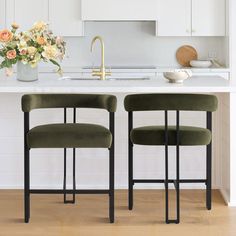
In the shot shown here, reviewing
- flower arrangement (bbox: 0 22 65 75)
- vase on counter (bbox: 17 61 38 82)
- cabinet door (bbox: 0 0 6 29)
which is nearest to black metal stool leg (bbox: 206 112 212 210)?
flower arrangement (bbox: 0 22 65 75)

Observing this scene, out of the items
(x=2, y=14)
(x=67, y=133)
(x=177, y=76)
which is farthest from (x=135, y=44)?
(x=67, y=133)

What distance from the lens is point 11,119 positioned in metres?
5.25

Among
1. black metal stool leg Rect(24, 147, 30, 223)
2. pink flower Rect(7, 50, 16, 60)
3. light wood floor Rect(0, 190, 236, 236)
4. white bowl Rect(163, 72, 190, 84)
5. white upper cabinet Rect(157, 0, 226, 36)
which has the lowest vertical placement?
light wood floor Rect(0, 190, 236, 236)

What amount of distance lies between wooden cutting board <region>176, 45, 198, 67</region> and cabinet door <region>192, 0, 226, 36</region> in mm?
374

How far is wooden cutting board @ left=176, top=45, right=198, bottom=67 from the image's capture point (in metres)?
7.40

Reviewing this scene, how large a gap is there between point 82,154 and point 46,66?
2.30 metres

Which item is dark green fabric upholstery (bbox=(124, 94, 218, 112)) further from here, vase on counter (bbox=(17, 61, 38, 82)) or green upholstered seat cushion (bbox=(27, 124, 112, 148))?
vase on counter (bbox=(17, 61, 38, 82))

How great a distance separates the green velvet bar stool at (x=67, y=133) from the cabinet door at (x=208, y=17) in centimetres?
267

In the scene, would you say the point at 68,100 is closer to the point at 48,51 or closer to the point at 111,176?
the point at 48,51

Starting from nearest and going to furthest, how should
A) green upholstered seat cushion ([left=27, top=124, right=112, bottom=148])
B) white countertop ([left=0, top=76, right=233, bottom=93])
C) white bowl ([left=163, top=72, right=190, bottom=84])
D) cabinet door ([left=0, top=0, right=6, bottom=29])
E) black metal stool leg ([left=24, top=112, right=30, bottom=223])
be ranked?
green upholstered seat cushion ([left=27, top=124, right=112, bottom=148]), black metal stool leg ([left=24, top=112, right=30, bottom=223]), white countertop ([left=0, top=76, right=233, bottom=93]), white bowl ([left=163, top=72, right=190, bottom=84]), cabinet door ([left=0, top=0, right=6, bottom=29])

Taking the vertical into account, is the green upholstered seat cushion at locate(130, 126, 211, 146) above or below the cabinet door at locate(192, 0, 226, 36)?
below

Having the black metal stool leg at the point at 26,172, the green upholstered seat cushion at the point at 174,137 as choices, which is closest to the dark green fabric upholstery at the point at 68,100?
the black metal stool leg at the point at 26,172

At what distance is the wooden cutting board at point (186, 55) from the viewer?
24.3 ft

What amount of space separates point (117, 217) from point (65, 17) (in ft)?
9.57
